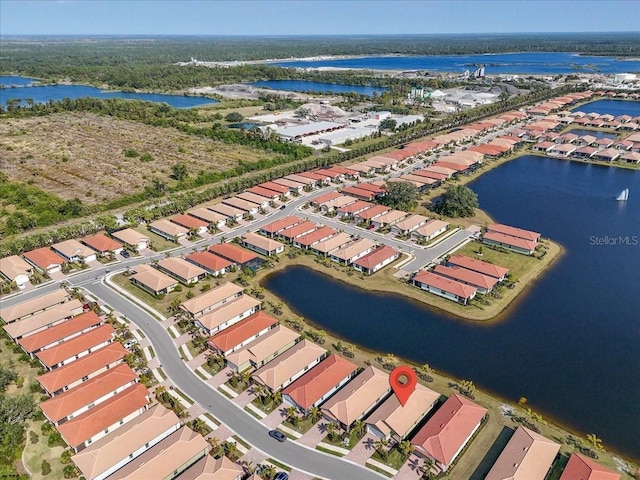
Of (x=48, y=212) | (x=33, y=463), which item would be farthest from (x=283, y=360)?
(x=48, y=212)

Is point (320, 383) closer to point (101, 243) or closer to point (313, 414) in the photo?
point (313, 414)

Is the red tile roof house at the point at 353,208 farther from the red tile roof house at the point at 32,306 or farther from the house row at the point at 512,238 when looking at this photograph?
the red tile roof house at the point at 32,306

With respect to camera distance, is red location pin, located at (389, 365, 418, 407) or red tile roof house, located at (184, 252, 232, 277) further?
red tile roof house, located at (184, 252, 232, 277)

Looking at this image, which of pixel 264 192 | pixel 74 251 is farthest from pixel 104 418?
pixel 264 192

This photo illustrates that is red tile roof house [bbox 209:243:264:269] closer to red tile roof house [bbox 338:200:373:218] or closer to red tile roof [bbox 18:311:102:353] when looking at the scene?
red tile roof [bbox 18:311:102:353]

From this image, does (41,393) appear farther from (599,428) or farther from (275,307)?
(599,428)

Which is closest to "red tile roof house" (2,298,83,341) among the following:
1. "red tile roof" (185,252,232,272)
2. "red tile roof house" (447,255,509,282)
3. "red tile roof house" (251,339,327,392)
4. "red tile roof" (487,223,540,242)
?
"red tile roof" (185,252,232,272)

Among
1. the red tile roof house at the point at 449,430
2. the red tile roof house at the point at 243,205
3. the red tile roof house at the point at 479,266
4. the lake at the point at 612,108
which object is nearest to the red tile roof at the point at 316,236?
the red tile roof house at the point at 243,205
